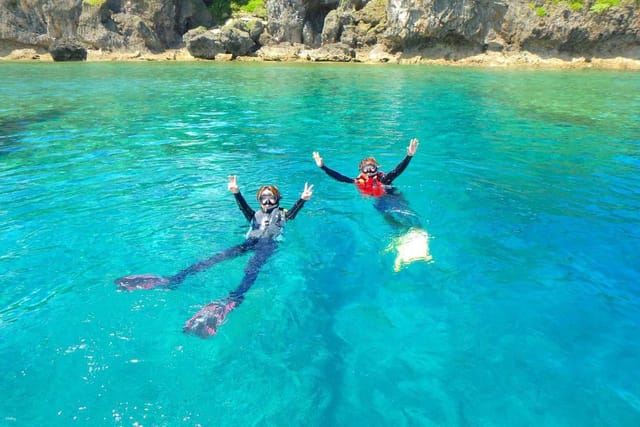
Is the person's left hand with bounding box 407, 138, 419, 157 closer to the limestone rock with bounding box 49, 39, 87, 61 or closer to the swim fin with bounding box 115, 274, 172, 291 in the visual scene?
the swim fin with bounding box 115, 274, 172, 291

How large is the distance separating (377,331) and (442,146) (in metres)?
9.50

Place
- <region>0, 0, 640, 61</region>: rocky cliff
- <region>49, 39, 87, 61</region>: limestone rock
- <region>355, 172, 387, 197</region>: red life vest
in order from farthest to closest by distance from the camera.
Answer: <region>49, 39, 87, 61</region>: limestone rock, <region>0, 0, 640, 61</region>: rocky cliff, <region>355, 172, 387, 197</region>: red life vest

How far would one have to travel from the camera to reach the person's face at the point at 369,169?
27.0 feet

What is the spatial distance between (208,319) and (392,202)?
4.55 meters

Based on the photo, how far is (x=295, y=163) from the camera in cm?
1152

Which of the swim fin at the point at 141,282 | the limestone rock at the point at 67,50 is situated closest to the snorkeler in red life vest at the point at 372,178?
the swim fin at the point at 141,282

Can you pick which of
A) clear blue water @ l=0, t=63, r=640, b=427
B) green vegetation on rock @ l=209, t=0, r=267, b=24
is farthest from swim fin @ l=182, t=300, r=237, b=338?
green vegetation on rock @ l=209, t=0, r=267, b=24

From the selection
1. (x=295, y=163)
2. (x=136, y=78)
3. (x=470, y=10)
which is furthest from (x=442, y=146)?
(x=470, y=10)

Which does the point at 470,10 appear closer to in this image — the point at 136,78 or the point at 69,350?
the point at 136,78

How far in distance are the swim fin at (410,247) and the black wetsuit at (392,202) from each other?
40 centimetres

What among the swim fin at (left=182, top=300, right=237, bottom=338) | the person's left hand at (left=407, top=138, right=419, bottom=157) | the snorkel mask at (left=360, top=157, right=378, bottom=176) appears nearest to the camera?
the swim fin at (left=182, top=300, right=237, bottom=338)

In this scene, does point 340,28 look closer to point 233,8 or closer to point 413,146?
point 233,8

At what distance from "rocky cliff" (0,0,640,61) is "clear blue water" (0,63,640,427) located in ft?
117

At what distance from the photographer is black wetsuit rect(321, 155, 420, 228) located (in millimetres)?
7617
